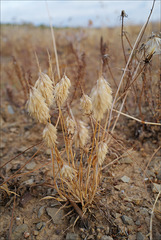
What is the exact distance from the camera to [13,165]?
Result: 174 cm

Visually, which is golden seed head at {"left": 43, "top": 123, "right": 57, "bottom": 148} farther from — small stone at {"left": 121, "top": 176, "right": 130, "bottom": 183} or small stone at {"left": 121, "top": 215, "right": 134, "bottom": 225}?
small stone at {"left": 121, "top": 176, "right": 130, "bottom": 183}

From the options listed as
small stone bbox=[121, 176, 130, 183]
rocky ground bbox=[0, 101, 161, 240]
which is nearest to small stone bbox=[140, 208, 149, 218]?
rocky ground bbox=[0, 101, 161, 240]

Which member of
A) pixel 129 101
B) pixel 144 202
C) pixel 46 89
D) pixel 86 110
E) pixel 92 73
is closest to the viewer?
pixel 46 89

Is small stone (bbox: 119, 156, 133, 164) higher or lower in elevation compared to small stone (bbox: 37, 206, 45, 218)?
higher

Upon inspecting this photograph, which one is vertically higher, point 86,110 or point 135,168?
point 86,110

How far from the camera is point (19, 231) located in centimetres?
120

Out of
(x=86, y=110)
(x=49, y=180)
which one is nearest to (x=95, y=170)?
(x=86, y=110)

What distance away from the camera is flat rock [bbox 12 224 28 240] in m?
1.17

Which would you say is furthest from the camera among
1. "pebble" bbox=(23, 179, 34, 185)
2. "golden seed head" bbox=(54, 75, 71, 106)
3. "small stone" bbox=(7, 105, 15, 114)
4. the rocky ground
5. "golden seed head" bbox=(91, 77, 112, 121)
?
"small stone" bbox=(7, 105, 15, 114)

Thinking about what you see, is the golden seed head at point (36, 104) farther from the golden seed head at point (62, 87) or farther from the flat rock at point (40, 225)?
the flat rock at point (40, 225)

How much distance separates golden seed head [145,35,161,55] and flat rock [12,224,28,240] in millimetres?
1277

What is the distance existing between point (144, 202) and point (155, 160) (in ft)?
1.55

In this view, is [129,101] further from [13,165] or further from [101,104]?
[101,104]

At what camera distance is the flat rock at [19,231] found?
1173 millimetres
